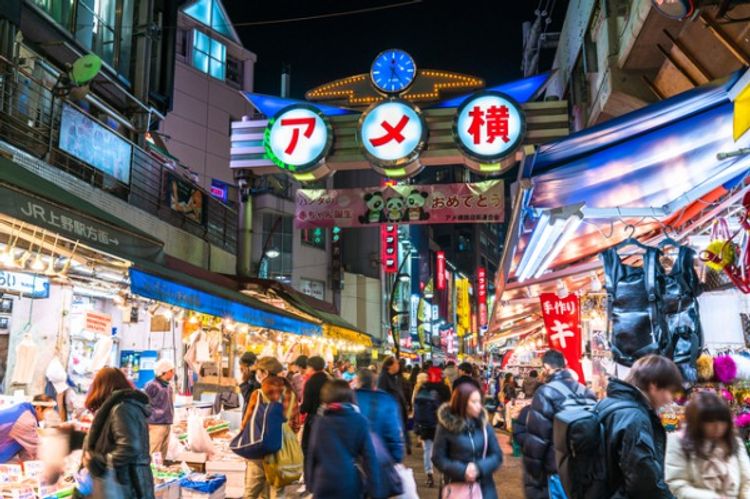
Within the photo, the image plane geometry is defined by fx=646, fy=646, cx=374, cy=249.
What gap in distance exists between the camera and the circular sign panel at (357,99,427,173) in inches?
503

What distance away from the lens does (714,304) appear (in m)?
8.09

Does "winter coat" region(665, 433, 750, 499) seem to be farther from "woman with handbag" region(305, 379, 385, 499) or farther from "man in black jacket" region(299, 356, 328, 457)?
"man in black jacket" region(299, 356, 328, 457)

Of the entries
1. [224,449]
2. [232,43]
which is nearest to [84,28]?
[224,449]

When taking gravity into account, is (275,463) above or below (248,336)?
below

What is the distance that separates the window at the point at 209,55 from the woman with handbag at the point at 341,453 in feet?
112

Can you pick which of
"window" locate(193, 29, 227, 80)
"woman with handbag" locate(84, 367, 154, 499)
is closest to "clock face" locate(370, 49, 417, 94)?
"woman with handbag" locate(84, 367, 154, 499)

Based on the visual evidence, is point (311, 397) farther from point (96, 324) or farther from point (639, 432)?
point (639, 432)

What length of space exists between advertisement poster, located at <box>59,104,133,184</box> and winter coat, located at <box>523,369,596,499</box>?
32.5ft

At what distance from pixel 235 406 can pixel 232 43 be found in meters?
30.4

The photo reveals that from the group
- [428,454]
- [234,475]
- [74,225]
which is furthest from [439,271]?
[74,225]

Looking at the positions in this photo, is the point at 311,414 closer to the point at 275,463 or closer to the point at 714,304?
the point at 275,463

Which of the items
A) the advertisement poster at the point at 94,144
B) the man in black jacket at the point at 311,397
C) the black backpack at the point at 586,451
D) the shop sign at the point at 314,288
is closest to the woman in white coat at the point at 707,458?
the black backpack at the point at 586,451

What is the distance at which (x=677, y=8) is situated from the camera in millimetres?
6523

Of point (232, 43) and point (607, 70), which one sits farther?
point (232, 43)
